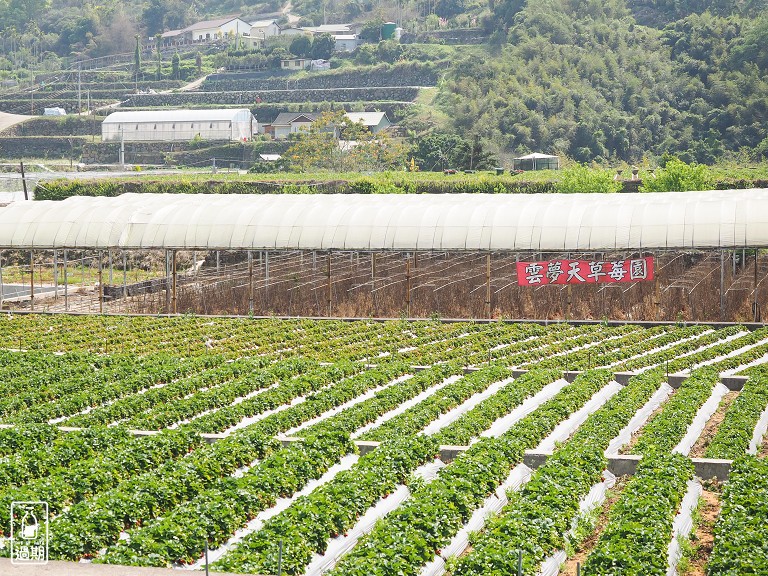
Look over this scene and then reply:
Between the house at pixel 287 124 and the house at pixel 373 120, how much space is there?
12.7ft

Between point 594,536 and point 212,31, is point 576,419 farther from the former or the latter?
point 212,31

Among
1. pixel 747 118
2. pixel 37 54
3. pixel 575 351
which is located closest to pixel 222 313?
pixel 575 351

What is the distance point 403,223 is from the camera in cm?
3362

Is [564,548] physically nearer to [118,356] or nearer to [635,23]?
[118,356]

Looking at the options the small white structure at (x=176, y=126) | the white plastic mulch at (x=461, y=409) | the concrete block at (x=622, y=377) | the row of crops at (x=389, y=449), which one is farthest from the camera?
the small white structure at (x=176, y=126)

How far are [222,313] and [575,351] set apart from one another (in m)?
11.2

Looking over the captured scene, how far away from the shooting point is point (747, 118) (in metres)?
82.4

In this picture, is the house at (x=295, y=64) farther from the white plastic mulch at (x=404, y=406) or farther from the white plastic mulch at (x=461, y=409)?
the white plastic mulch at (x=461, y=409)

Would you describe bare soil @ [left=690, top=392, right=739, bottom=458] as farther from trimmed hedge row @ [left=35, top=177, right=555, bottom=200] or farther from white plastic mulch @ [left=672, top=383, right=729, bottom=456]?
trimmed hedge row @ [left=35, top=177, right=555, bottom=200]

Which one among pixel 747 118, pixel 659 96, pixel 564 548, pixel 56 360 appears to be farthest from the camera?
pixel 659 96

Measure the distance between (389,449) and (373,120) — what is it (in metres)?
85.5

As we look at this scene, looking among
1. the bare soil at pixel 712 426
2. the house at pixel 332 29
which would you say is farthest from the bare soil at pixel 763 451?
the house at pixel 332 29

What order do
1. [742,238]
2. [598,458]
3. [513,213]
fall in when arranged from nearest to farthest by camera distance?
[598,458] → [742,238] → [513,213]

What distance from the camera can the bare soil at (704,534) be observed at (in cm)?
1327
